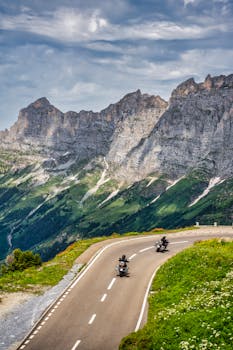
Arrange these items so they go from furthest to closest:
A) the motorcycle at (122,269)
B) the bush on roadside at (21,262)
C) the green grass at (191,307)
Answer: the bush on roadside at (21,262), the motorcycle at (122,269), the green grass at (191,307)

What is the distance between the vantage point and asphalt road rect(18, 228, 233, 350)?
3152cm

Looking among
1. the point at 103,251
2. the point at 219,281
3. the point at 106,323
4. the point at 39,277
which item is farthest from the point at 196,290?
the point at 103,251

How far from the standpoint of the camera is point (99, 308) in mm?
39250

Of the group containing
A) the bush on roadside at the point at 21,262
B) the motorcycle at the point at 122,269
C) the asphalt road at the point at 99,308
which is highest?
the bush on roadside at the point at 21,262

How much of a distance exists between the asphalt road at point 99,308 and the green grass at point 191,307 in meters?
2.25

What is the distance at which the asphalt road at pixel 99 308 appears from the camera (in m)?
31.5

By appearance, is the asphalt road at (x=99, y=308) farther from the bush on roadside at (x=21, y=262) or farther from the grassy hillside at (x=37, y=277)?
the bush on roadside at (x=21, y=262)

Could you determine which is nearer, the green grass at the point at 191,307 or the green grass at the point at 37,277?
the green grass at the point at 191,307

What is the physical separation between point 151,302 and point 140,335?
1216 centimetres

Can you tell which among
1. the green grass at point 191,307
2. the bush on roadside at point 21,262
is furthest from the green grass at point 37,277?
the green grass at point 191,307

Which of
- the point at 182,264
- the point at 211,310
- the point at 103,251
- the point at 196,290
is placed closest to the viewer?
the point at 211,310

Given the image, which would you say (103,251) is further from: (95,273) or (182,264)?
(182,264)

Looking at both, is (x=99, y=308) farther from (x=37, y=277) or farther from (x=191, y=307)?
(x=37, y=277)

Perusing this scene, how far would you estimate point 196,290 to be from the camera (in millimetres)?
38000
